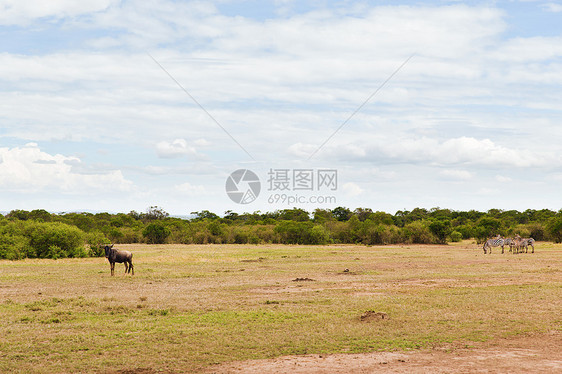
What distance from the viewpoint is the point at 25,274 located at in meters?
27.3

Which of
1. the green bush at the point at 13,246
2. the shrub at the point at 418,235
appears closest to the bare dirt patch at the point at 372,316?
the green bush at the point at 13,246

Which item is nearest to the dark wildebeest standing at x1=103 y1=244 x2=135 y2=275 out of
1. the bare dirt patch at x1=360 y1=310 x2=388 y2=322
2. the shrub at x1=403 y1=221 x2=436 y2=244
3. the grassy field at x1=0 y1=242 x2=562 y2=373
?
the grassy field at x1=0 y1=242 x2=562 y2=373

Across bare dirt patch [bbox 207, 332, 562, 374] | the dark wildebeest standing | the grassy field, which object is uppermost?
the dark wildebeest standing

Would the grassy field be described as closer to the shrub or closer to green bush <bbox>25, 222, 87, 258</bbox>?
green bush <bbox>25, 222, 87, 258</bbox>

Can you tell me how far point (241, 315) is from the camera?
15.4 metres

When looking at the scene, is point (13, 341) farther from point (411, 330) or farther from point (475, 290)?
point (475, 290)

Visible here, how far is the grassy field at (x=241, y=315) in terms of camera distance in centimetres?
1138

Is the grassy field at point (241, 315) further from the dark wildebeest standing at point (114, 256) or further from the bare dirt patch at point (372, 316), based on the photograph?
the dark wildebeest standing at point (114, 256)

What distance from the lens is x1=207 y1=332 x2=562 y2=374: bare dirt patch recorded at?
10.1 m

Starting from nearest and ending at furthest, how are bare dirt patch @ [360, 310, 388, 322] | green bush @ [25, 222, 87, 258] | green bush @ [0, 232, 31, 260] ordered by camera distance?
bare dirt patch @ [360, 310, 388, 322]
green bush @ [0, 232, 31, 260]
green bush @ [25, 222, 87, 258]

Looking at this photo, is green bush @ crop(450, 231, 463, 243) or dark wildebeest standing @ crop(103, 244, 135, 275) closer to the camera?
dark wildebeest standing @ crop(103, 244, 135, 275)

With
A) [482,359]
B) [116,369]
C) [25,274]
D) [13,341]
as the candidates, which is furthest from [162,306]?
[25,274]

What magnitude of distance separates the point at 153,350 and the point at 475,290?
1373 centimetres

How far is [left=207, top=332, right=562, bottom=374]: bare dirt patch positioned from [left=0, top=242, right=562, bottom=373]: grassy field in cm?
52
